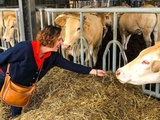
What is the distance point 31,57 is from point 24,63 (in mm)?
113

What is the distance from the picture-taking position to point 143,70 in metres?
2.79

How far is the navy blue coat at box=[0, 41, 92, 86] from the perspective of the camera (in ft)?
10.4

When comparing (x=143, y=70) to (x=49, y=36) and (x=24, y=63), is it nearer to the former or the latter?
(x=49, y=36)

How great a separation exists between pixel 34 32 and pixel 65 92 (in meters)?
2.07

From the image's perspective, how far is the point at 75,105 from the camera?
2.98 meters

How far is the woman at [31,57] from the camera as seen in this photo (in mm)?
3164

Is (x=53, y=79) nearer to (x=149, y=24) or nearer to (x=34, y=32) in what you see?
(x=34, y=32)

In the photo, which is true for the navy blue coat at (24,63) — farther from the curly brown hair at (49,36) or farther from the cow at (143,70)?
the cow at (143,70)

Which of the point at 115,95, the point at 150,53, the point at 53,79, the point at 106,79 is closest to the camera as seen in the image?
the point at 150,53

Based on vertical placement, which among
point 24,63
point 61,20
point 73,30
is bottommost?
point 24,63

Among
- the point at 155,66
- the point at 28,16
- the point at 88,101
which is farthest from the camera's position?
the point at 28,16

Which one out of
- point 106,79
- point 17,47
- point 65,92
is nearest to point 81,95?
point 65,92

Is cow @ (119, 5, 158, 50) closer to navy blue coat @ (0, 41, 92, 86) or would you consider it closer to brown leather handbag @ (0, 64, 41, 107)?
navy blue coat @ (0, 41, 92, 86)

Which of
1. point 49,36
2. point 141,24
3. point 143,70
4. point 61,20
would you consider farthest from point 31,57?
point 141,24
